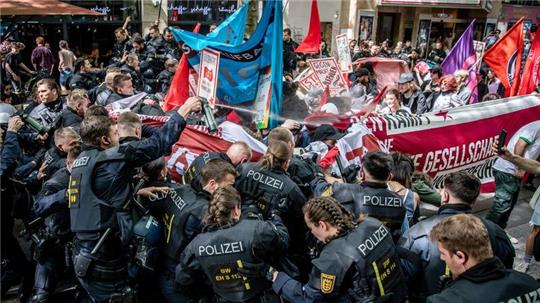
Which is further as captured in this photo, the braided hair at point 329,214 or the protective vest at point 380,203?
the protective vest at point 380,203

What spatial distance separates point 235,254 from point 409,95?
630cm

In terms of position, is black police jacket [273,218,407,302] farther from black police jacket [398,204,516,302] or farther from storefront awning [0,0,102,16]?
storefront awning [0,0,102,16]

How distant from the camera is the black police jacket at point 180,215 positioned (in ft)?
11.7

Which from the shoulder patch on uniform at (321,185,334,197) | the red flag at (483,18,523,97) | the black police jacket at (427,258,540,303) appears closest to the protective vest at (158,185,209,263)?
the shoulder patch on uniform at (321,185,334,197)

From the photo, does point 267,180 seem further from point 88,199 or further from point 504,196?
point 504,196

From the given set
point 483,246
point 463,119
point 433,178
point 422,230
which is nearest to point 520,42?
point 463,119

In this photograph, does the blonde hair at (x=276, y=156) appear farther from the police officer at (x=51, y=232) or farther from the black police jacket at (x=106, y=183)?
the police officer at (x=51, y=232)

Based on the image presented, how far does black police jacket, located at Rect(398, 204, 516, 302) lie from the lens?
10.7ft

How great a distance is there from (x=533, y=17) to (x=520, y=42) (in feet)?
87.7

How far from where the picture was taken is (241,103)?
20.5ft

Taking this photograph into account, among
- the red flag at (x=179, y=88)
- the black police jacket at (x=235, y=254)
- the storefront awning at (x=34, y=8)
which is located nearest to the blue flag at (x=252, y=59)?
the red flag at (x=179, y=88)

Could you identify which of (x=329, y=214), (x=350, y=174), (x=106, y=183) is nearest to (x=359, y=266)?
(x=329, y=214)

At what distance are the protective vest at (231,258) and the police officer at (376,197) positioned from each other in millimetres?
859

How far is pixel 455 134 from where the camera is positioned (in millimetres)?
6297
